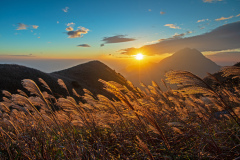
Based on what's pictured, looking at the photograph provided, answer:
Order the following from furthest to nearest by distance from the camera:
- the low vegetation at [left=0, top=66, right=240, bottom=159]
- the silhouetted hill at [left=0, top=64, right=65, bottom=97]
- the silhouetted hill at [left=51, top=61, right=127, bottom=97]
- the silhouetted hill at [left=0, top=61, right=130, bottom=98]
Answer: the silhouetted hill at [left=51, top=61, right=127, bottom=97] → the silhouetted hill at [left=0, top=61, right=130, bottom=98] → the silhouetted hill at [left=0, top=64, right=65, bottom=97] → the low vegetation at [left=0, top=66, right=240, bottom=159]

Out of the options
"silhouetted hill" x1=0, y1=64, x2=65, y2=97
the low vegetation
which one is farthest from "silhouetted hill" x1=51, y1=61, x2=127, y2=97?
the low vegetation

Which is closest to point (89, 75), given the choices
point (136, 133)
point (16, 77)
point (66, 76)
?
point (66, 76)

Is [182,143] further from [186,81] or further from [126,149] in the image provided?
[186,81]

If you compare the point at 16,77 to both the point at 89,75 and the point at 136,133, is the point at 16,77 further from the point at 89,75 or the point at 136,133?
the point at 136,133

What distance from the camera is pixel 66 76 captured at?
186 ft

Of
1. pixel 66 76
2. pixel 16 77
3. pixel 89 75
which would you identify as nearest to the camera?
pixel 16 77

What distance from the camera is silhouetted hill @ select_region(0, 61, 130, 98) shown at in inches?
1435

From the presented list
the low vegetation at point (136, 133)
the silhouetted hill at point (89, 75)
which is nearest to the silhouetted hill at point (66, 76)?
the silhouetted hill at point (89, 75)

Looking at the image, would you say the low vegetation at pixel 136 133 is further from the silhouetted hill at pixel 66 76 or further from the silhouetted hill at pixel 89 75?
the silhouetted hill at pixel 89 75

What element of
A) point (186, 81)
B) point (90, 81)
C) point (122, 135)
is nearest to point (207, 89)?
point (186, 81)

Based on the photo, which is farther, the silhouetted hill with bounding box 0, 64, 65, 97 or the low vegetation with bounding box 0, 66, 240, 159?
the silhouetted hill with bounding box 0, 64, 65, 97

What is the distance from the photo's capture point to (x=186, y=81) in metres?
1.79

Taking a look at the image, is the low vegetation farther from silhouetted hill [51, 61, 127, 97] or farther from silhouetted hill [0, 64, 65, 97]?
silhouetted hill [51, 61, 127, 97]

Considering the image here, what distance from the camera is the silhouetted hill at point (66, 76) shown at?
Answer: 120 feet
